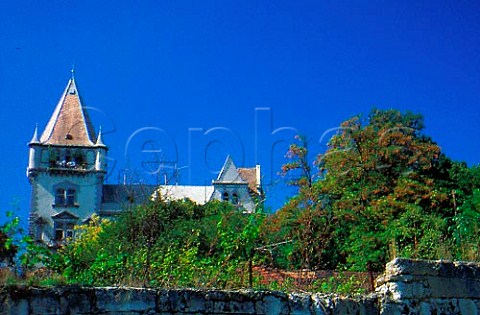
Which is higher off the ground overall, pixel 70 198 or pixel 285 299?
pixel 70 198

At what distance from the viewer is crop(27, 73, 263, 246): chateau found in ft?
213

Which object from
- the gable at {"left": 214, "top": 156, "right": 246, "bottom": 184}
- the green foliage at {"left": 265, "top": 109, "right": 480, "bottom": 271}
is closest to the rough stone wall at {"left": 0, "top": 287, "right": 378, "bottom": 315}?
the green foliage at {"left": 265, "top": 109, "right": 480, "bottom": 271}

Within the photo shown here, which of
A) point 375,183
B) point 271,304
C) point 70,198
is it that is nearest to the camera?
point 271,304

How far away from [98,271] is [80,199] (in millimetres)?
59023

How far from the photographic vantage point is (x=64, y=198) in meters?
65.8

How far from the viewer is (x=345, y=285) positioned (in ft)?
31.4

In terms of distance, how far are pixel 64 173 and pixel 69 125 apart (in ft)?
18.9

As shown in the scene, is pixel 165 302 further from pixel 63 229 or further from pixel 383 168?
pixel 63 229

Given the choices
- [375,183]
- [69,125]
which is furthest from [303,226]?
[69,125]

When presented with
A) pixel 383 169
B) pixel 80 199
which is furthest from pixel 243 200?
pixel 383 169

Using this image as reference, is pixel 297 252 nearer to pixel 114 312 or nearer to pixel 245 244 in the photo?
pixel 245 244

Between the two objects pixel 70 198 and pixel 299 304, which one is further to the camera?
pixel 70 198

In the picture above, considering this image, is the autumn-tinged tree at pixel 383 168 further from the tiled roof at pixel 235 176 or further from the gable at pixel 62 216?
the gable at pixel 62 216

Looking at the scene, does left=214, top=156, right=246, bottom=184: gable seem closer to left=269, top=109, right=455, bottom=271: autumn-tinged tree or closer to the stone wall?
left=269, top=109, right=455, bottom=271: autumn-tinged tree
